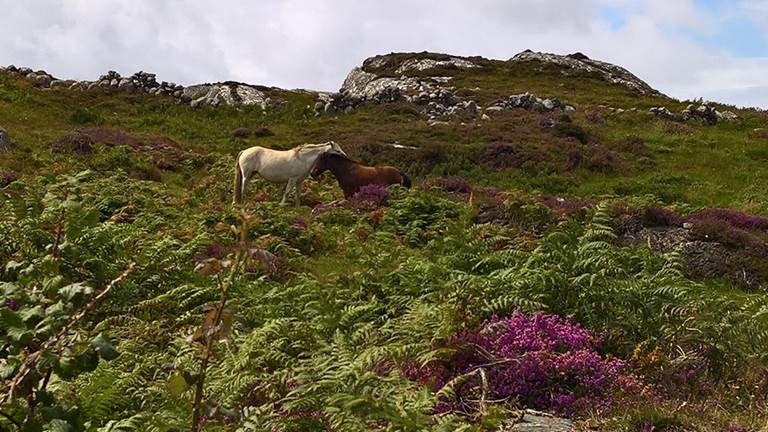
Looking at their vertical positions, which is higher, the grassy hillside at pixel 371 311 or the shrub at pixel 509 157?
the shrub at pixel 509 157

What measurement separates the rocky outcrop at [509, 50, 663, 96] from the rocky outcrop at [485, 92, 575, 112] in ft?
69.7

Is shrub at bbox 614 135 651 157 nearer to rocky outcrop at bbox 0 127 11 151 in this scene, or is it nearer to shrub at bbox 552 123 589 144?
shrub at bbox 552 123 589 144

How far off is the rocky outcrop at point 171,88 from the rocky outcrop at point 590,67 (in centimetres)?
3063

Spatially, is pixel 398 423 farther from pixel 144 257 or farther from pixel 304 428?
pixel 144 257

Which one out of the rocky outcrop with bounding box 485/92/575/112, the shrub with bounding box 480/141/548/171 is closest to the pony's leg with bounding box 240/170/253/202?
the shrub with bounding box 480/141/548/171

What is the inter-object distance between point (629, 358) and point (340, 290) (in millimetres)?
3377

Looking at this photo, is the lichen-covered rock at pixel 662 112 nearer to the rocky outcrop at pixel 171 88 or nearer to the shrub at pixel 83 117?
the rocky outcrop at pixel 171 88

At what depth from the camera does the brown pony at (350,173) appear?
2192 centimetres

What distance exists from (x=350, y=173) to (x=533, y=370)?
16.0 metres

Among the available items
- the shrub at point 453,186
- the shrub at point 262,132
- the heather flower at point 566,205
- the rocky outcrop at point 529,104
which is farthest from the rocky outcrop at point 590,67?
the heather flower at point 566,205

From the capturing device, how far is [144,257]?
1006 centimetres

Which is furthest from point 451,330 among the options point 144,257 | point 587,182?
point 587,182

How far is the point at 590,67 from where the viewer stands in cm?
7181

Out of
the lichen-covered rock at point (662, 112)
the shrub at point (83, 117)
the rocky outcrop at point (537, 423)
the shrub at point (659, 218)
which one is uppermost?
the lichen-covered rock at point (662, 112)
